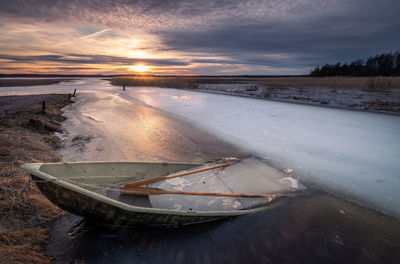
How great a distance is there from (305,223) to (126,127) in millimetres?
8152

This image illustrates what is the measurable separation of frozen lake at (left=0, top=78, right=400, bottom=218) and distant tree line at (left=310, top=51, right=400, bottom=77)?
184ft

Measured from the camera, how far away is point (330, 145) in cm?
733

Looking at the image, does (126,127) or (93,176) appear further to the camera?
(126,127)

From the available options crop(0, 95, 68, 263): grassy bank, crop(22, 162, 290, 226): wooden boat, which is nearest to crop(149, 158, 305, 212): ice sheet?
crop(22, 162, 290, 226): wooden boat

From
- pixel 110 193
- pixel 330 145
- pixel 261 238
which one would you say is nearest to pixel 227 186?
pixel 261 238

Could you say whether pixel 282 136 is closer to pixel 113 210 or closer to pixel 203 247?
pixel 203 247

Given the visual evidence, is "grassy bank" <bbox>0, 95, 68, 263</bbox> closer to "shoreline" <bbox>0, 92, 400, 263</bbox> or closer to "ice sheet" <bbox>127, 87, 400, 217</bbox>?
"shoreline" <bbox>0, 92, 400, 263</bbox>

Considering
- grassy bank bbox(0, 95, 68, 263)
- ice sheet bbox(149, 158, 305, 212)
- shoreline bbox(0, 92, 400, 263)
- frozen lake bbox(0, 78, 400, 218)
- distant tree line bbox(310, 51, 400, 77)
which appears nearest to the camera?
grassy bank bbox(0, 95, 68, 263)

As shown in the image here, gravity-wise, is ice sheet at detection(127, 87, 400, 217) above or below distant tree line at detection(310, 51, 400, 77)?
below

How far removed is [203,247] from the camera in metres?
3.03

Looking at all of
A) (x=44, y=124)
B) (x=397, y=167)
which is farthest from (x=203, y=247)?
(x=44, y=124)

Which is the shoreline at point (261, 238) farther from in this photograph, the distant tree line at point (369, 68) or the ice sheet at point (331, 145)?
the distant tree line at point (369, 68)

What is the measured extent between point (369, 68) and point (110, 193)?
243ft

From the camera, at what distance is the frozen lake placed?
461cm
